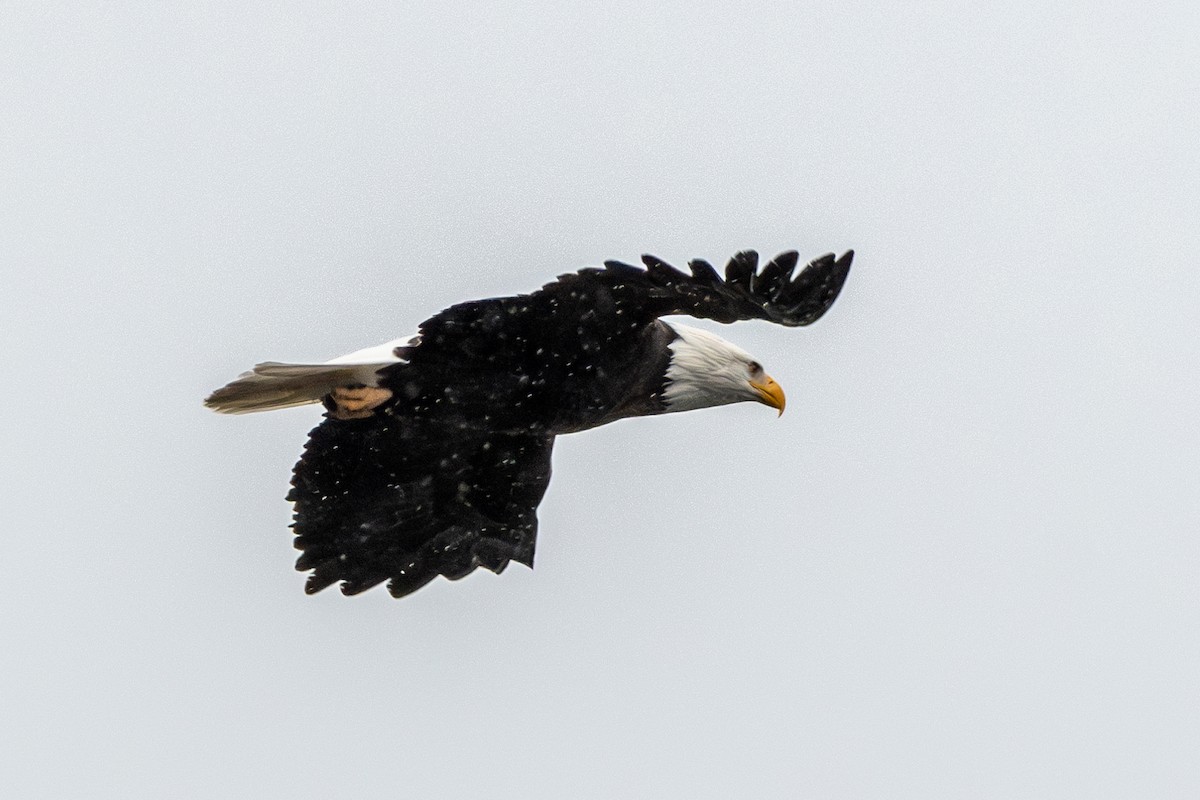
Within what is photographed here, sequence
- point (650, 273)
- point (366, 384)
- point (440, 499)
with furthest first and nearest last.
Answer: point (440, 499)
point (366, 384)
point (650, 273)

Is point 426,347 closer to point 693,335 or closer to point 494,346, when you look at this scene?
point 494,346

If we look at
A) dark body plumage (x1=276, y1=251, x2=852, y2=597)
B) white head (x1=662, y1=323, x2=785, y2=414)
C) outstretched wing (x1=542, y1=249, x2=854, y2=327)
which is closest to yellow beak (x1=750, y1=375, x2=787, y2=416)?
white head (x1=662, y1=323, x2=785, y2=414)

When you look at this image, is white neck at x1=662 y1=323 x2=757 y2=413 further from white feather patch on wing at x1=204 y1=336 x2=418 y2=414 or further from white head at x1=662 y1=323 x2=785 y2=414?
white feather patch on wing at x1=204 y1=336 x2=418 y2=414

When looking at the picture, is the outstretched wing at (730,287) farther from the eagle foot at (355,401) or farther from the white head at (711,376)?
the eagle foot at (355,401)

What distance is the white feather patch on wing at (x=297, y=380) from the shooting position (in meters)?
9.77

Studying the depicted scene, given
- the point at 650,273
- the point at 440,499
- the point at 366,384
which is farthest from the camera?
the point at 440,499

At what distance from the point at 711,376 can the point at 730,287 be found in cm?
116

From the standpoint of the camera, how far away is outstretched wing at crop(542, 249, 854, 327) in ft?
30.1

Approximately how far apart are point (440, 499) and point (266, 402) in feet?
3.34

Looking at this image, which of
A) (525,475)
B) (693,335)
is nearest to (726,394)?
(693,335)

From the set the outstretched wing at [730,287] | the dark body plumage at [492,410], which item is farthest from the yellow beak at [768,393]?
the outstretched wing at [730,287]

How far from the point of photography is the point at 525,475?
10.5 metres

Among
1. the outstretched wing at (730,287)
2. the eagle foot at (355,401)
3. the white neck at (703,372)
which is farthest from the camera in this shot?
the white neck at (703,372)

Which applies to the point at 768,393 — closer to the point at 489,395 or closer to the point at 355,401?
the point at 489,395
